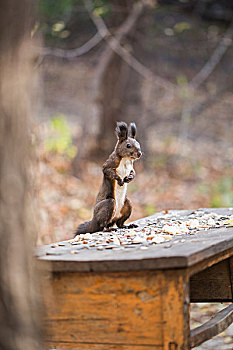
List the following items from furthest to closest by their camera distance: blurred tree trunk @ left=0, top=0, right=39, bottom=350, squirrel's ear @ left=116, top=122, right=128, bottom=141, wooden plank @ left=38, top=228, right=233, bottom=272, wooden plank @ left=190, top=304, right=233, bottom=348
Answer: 1. squirrel's ear @ left=116, top=122, right=128, bottom=141
2. wooden plank @ left=190, top=304, right=233, bottom=348
3. wooden plank @ left=38, top=228, right=233, bottom=272
4. blurred tree trunk @ left=0, top=0, right=39, bottom=350

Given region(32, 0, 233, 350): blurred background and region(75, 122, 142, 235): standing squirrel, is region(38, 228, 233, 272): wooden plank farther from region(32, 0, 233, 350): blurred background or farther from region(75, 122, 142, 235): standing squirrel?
region(32, 0, 233, 350): blurred background

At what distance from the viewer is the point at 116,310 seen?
7.20ft

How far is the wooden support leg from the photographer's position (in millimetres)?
2115

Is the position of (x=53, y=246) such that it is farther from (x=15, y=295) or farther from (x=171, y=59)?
(x=171, y=59)

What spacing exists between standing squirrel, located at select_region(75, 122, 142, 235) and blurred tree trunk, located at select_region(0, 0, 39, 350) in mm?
1634

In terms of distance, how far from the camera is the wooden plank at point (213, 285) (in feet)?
11.1

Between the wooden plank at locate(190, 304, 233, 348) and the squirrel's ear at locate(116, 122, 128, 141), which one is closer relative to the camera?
the wooden plank at locate(190, 304, 233, 348)

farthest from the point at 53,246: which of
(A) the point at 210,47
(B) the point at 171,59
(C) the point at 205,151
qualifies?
(B) the point at 171,59

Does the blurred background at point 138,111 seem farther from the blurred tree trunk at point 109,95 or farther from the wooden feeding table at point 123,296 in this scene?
the wooden feeding table at point 123,296

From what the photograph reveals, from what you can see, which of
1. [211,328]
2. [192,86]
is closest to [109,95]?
[192,86]

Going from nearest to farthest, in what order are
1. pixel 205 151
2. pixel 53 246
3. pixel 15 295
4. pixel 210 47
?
pixel 15 295 < pixel 53 246 < pixel 205 151 < pixel 210 47

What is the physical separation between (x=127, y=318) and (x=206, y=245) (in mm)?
447

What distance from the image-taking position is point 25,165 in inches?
59.1

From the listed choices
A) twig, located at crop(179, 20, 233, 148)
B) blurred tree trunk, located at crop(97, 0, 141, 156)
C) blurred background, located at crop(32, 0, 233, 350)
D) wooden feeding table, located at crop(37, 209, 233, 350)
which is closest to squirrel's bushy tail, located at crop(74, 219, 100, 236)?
wooden feeding table, located at crop(37, 209, 233, 350)
